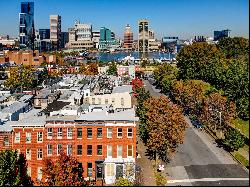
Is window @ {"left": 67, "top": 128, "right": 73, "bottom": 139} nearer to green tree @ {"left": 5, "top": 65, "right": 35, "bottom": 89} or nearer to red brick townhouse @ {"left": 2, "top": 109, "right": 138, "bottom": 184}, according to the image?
red brick townhouse @ {"left": 2, "top": 109, "right": 138, "bottom": 184}

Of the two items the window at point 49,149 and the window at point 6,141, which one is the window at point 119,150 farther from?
the window at point 6,141

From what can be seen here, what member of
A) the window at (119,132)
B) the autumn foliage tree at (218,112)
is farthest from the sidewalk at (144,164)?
the autumn foliage tree at (218,112)

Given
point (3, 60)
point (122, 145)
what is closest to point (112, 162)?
point (122, 145)

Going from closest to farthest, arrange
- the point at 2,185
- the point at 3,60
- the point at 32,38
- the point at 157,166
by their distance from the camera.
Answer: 1. the point at 2,185
2. the point at 157,166
3. the point at 3,60
4. the point at 32,38

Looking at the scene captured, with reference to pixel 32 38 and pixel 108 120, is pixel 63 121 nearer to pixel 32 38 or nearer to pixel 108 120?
pixel 108 120

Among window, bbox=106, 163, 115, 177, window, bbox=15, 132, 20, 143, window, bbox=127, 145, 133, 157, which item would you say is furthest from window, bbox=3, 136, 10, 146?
window, bbox=127, 145, 133, 157

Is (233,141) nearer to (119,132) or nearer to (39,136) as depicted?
(119,132)
